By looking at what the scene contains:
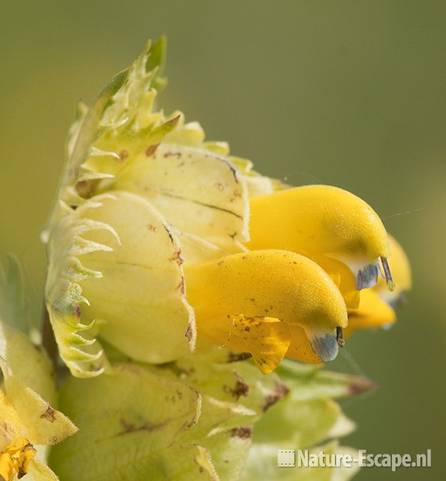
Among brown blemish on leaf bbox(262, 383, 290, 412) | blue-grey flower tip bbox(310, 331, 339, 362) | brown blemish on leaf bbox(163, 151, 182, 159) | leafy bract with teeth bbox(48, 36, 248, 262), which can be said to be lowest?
blue-grey flower tip bbox(310, 331, 339, 362)

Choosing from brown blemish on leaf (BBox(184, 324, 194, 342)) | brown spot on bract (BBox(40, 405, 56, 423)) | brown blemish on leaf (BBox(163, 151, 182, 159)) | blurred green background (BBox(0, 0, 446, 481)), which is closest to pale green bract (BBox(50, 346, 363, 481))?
brown blemish on leaf (BBox(184, 324, 194, 342))

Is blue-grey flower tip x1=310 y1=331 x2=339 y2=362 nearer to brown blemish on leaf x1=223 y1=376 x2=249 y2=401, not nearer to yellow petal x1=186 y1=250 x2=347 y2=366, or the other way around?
yellow petal x1=186 y1=250 x2=347 y2=366

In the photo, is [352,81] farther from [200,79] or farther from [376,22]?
[200,79]

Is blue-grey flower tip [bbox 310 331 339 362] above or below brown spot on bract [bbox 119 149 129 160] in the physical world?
below

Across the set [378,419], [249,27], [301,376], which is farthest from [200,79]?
[301,376]

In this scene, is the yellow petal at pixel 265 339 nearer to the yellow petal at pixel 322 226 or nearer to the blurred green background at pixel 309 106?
the yellow petal at pixel 322 226

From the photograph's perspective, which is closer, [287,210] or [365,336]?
[287,210]

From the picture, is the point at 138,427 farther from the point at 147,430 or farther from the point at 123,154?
the point at 123,154
